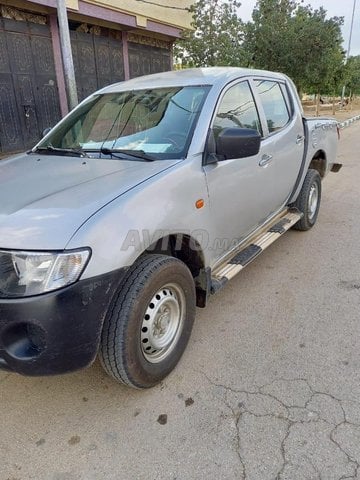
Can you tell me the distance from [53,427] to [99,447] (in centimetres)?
33

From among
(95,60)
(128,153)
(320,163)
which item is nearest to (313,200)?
(320,163)

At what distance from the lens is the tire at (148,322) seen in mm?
2066

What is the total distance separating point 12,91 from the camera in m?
9.05

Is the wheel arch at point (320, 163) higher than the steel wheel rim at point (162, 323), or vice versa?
the wheel arch at point (320, 163)

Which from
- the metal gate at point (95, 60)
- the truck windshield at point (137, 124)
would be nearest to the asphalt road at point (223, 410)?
the truck windshield at point (137, 124)

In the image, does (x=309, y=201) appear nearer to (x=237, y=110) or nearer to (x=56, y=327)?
(x=237, y=110)

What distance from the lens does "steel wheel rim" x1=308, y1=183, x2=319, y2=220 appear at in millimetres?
4762

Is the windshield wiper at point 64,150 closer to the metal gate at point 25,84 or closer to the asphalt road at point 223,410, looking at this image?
the asphalt road at point 223,410

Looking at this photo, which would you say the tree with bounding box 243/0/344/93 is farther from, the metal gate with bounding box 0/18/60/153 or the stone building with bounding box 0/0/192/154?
the metal gate with bounding box 0/18/60/153

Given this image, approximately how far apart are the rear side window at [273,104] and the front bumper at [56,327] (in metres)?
2.41

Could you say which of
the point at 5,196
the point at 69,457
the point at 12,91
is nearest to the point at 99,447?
the point at 69,457

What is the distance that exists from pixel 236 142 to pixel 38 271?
1501 mm

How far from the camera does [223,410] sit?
7.27 feet

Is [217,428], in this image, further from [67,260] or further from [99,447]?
[67,260]
